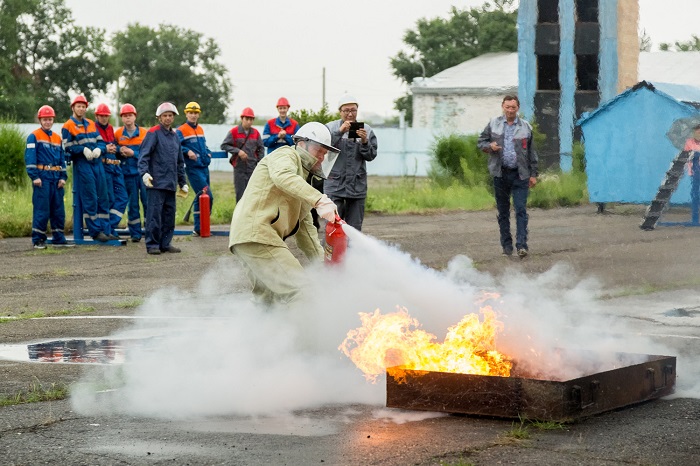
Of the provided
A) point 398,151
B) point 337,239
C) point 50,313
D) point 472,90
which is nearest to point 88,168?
point 50,313

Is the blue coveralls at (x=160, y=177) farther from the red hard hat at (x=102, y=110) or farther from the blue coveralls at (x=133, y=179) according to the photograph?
the blue coveralls at (x=133, y=179)

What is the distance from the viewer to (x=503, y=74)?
55812 millimetres

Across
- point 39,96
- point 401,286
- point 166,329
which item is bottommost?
point 166,329

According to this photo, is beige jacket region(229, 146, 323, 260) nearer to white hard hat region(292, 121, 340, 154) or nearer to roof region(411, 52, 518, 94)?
white hard hat region(292, 121, 340, 154)

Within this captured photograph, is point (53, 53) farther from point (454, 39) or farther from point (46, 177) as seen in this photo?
point (46, 177)

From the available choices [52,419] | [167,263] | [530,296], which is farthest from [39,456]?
[167,263]

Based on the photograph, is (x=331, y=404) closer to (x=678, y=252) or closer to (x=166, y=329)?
(x=166, y=329)

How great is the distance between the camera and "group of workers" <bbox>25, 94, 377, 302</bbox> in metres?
8.31

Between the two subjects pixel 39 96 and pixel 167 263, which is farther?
pixel 39 96

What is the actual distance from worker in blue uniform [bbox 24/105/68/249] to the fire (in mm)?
11676

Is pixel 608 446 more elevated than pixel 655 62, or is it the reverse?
Result: pixel 655 62

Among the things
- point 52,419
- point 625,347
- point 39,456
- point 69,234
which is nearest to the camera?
point 39,456

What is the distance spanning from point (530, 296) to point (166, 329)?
12.7 ft

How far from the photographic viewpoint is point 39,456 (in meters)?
5.89
